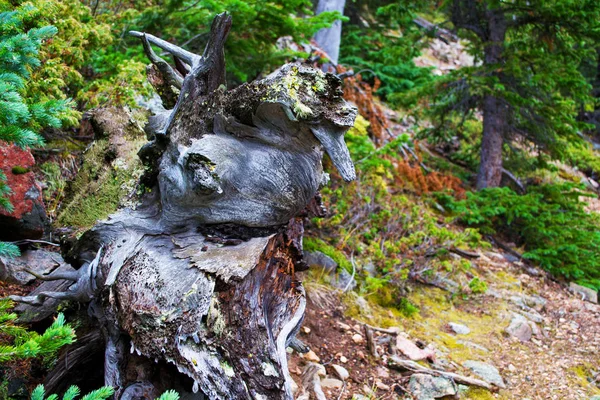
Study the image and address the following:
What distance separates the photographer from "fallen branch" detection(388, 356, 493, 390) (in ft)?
13.9

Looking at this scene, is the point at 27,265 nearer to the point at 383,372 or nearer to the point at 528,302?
the point at 383,372

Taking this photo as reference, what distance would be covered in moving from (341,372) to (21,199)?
3.29m

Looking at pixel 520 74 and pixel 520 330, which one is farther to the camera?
pixel 520 74

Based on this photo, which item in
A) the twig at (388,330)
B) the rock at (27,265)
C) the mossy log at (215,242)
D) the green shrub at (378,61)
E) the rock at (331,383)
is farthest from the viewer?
the green shrub at (378,61)

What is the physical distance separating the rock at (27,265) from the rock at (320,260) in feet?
9.02

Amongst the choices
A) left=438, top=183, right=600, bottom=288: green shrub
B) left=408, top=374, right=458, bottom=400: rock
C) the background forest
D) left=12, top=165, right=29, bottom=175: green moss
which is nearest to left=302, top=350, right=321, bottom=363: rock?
left=408, top=374, right=458, bottom=400: rock

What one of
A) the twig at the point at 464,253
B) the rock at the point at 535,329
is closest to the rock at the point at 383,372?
the rock at the point at 535,329

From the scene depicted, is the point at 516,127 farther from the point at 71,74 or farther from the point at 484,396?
the point at 71,74

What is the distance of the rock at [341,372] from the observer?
3933 millimetres

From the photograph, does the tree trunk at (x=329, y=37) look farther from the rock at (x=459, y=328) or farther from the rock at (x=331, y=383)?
the rock at (x=331, y=383)

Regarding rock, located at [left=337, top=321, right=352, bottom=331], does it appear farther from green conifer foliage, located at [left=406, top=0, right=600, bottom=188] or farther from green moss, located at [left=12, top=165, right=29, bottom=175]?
green conifer foliage, located at [left=406, top=0, right=600, bottom=188]

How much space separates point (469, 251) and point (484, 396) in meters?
3.88

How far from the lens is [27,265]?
3766 mm

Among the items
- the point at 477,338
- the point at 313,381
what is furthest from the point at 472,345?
the point at 313,381
